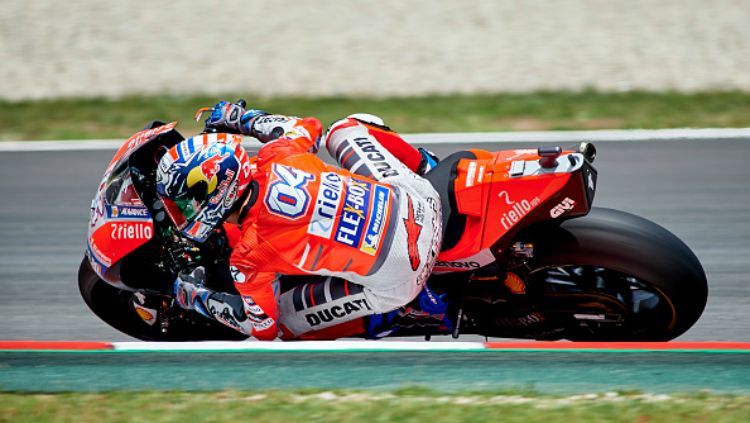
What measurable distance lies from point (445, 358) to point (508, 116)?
15.0 feet

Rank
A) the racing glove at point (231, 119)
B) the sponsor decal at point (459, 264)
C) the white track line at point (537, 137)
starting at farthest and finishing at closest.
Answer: the white track line at point (537, 137) < the racing glove at point (231, 119) < the sponsor decal at point (459, 264)

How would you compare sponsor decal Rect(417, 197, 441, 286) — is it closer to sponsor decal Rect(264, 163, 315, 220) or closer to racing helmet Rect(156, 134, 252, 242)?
sponsor decal Rect(264, 163, 315, 220)

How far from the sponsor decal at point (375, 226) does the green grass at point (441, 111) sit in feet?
13.2

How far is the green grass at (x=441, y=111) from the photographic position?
8.00 m

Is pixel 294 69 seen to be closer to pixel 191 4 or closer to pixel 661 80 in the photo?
pixel 191 4

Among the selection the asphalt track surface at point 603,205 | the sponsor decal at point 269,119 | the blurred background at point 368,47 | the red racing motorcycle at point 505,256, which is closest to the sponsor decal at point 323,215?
the red racing motorcycle at point 505,256

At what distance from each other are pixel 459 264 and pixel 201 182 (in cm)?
113

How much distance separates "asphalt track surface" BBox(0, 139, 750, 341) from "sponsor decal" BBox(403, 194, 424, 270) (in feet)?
5.36

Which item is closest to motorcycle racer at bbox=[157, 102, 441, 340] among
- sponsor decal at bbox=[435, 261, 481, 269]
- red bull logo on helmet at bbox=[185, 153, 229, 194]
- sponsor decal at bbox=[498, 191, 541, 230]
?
red bull logo on helmet at bbox=[185, 153, 229, 194]

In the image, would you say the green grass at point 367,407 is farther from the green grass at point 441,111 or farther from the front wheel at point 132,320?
the green grass at point 441,111

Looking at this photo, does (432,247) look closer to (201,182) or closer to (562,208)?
(562,208)

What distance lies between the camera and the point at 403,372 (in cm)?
389

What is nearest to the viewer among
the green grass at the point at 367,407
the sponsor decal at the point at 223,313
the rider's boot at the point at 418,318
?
the green grass at the point at 367,407

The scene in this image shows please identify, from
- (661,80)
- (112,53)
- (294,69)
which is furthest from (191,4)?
(661,80)
